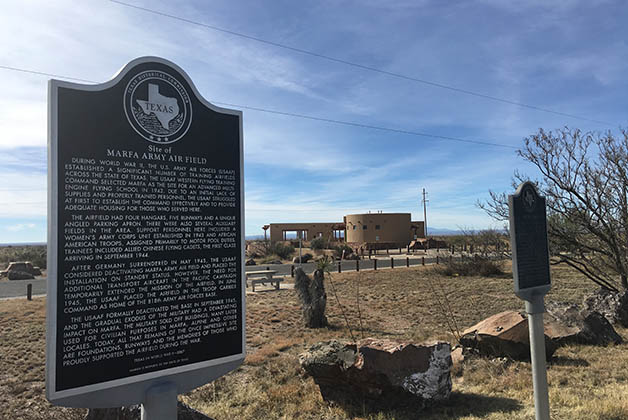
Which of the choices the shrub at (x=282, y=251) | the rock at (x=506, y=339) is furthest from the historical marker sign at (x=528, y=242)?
the shrub at (x=282, y=251)

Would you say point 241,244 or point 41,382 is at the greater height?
point 241,244

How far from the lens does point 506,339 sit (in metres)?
6.34

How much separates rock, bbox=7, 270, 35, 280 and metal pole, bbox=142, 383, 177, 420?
79.5ft

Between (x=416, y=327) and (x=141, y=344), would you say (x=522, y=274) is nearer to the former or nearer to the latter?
(x=141, y=344)

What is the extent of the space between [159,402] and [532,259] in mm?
3974

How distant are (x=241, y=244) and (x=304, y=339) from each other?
6083mm

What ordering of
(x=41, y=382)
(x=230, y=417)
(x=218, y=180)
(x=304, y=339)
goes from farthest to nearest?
(x=304, y=339) → (x=41, y=382) → (x=230, y=417) → (x=218, y=180)

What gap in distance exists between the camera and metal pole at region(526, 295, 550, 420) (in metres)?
3.79

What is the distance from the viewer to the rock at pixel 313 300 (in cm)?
998

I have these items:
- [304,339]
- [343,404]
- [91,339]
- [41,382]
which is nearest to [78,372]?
[91,339]

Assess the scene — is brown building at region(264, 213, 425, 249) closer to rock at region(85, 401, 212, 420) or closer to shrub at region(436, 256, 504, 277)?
shrub at region(436, 256, 504, 277)

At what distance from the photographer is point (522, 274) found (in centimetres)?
429

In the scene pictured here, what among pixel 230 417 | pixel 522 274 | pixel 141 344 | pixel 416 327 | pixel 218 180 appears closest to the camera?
pixel 141 344

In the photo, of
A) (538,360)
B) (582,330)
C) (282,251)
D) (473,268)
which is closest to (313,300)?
(582,330)
